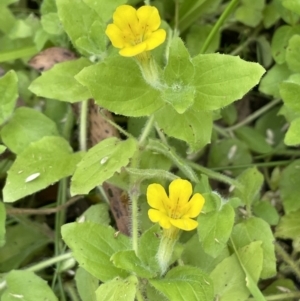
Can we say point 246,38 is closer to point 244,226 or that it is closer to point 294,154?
point 294,154

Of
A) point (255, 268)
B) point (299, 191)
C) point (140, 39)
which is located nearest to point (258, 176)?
point (299, 191)

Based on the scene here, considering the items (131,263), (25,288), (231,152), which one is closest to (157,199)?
(131,263)

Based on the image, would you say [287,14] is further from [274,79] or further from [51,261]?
[51,261]

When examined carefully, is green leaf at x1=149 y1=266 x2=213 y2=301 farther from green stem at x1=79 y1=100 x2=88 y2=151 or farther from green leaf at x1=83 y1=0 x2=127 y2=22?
green leaf at x1=83 y1=0 x2=127 y2=22

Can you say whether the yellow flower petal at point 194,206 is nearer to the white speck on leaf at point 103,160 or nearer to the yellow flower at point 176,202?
the yellow flower at point 176,202

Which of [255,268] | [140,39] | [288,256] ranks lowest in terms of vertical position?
[288,256]

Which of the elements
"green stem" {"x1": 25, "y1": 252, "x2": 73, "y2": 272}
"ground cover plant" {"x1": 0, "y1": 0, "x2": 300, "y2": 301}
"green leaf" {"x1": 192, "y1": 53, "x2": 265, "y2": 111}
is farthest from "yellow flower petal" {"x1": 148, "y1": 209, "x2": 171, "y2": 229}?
"green stem" {"x1": 25, "y1": 252, "x2": 73, "y2": 272}
